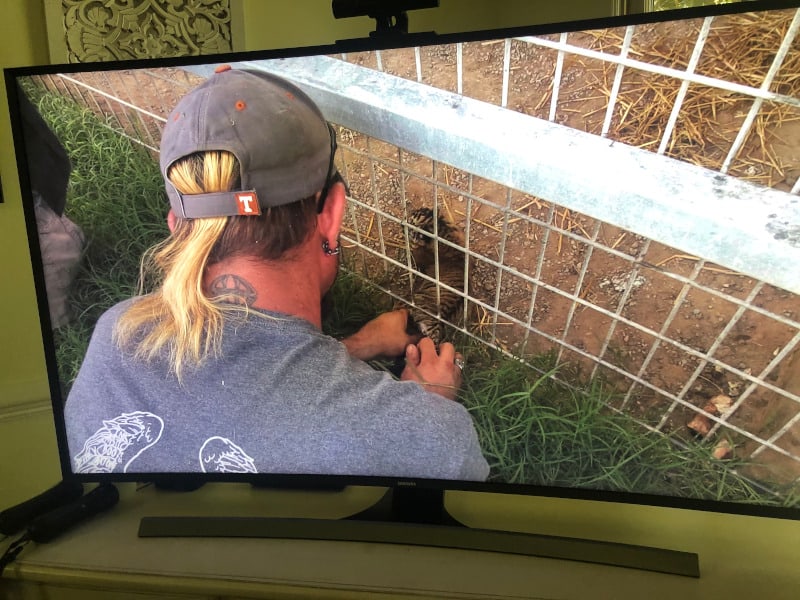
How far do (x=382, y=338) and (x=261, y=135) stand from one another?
0.43 m

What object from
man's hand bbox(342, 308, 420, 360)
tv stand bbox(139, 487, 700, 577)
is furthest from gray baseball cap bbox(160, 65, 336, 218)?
tv stand bbox(139, 487, 700, 577)

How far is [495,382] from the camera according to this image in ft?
3.92

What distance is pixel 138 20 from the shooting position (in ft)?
4.96

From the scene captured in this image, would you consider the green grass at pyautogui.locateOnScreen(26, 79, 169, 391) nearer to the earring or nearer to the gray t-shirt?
the gray t-shirt

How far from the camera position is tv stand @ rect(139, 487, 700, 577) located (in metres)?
1.18

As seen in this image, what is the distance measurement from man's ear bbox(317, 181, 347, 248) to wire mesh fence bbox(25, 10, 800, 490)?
0.02 meters

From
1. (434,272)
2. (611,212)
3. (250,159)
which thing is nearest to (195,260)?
(250,159)

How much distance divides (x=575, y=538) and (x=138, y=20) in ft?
4.79

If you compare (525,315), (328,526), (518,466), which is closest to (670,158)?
(525,315)

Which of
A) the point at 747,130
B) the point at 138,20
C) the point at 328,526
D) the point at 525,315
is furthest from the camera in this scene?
the point at 138,20

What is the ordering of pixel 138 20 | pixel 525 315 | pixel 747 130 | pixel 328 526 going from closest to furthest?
pixel 747 130, pixel 525 315, pixel 328 526, pixel 138 20

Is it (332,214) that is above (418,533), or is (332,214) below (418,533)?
above

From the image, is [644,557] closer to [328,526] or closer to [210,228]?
[328,526]

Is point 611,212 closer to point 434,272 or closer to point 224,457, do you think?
point 434,272
